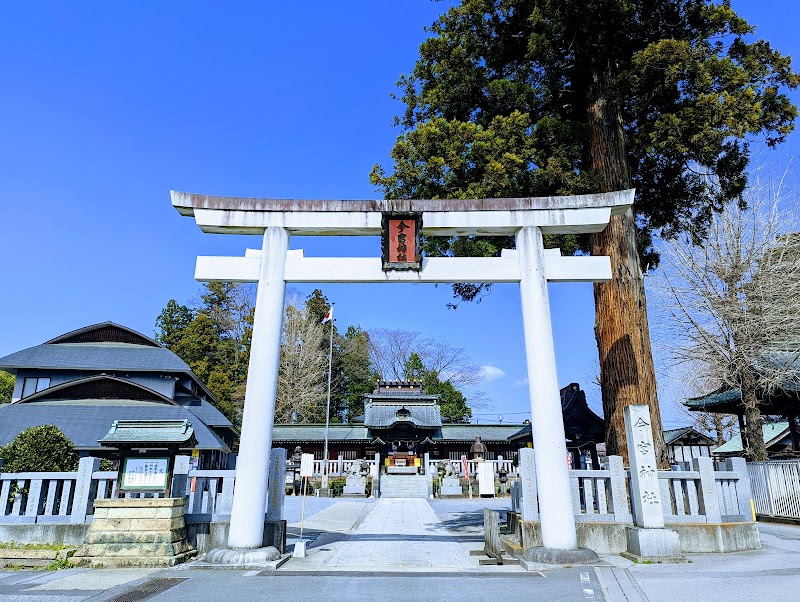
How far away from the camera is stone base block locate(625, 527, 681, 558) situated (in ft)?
26.4

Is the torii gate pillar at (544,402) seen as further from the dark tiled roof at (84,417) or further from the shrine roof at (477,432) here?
the shrine roof at (477,432)

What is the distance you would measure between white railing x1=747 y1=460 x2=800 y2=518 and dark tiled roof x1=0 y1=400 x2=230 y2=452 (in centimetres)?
2089

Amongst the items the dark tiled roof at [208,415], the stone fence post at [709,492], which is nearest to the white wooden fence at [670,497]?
the stone fence post at [709,492]

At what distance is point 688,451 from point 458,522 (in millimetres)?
16309

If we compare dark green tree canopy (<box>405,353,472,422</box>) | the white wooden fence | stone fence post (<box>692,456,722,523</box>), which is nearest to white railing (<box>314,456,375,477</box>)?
dark green tree canopy (<box>405,353,472,422</box>)

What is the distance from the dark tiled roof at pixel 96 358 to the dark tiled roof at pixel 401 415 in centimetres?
1331

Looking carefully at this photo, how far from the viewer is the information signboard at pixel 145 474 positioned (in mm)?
8672

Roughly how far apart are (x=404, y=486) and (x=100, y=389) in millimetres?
16924

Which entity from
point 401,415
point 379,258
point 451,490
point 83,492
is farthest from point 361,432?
point 379,258

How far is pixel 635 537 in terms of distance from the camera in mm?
8266

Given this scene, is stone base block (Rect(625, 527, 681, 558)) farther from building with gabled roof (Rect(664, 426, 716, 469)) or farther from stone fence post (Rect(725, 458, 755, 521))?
building with gabled roof (Rect(664, 426, 716, 469))

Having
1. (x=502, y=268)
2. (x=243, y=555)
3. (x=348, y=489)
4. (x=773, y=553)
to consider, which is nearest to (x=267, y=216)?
(x=502, y=268)

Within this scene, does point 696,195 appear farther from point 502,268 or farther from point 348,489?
point 348,489

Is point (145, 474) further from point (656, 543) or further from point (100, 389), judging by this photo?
point (100, 389)
